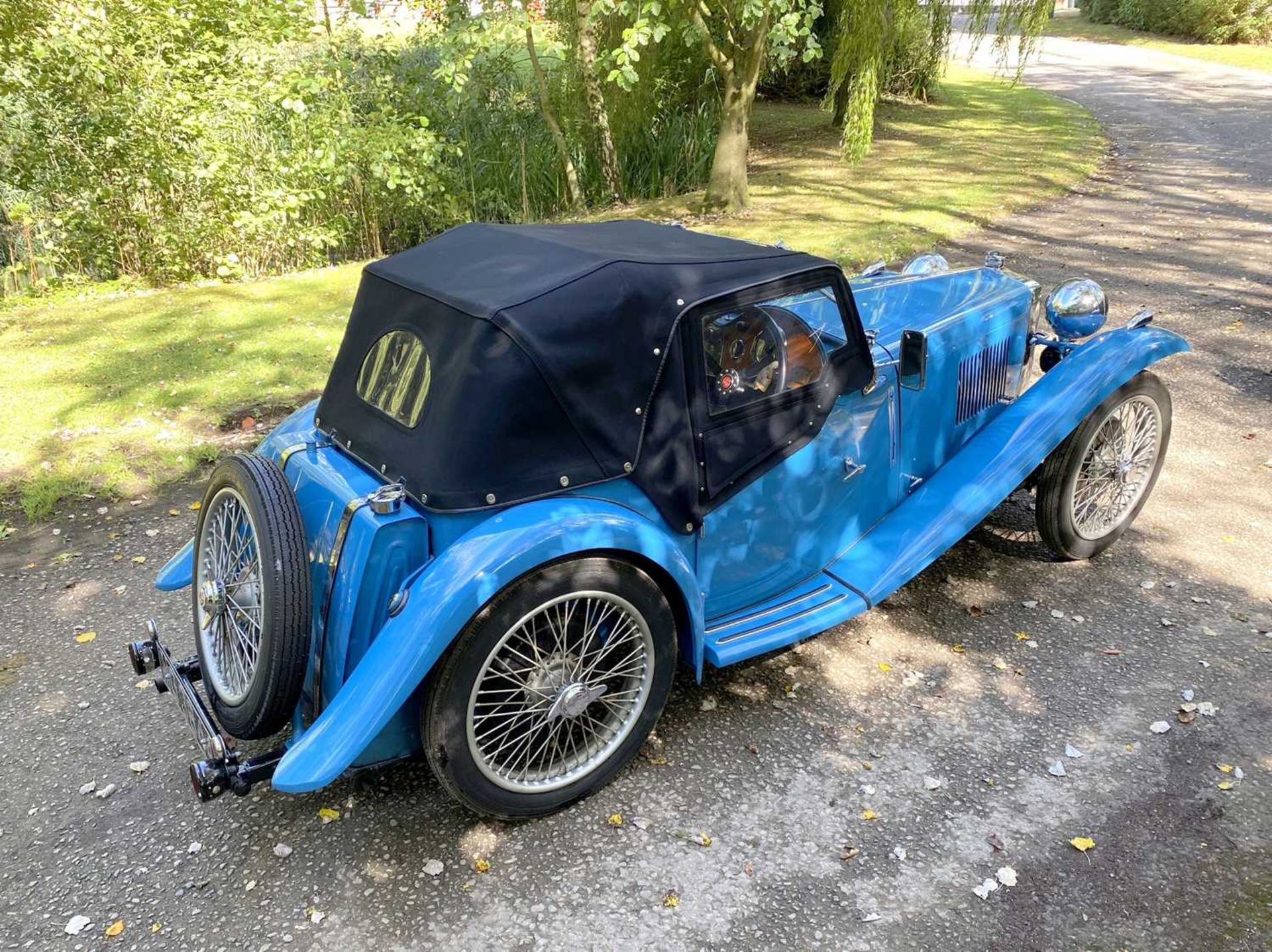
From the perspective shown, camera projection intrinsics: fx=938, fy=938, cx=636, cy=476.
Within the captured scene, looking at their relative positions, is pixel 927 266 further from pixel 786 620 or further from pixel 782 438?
pixel 786 620

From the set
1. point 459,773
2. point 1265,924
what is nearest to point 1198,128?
point 1265,924

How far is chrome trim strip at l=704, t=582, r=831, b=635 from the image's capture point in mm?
3740

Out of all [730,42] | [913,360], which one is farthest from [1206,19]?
[913,360]

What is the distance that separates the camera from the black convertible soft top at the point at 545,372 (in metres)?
3.10

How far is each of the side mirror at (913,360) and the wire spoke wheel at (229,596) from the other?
108 inches

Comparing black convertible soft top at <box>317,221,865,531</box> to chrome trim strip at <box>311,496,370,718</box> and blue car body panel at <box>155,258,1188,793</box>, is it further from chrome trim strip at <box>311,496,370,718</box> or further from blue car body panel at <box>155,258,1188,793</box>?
chrome trim strip at <box>311,496,370,718</box>

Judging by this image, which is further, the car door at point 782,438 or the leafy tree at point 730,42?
the leafy tree at point 730,42

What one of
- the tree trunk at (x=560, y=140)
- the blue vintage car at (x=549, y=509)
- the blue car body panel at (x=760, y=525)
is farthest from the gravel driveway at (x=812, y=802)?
the tree trunk at (x=560, y=140)

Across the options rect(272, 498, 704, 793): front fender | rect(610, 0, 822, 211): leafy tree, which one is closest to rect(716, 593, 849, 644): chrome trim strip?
rect(272, 498, 704, 793): front fender

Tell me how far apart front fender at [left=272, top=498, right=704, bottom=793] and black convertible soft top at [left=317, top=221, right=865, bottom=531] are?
0.17m

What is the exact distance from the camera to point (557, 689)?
324 centimetres

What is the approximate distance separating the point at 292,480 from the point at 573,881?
1.77 m

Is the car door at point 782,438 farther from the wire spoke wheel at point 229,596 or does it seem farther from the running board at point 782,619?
the wire spoke wheel at point 229,596

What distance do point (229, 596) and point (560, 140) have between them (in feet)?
34.4
